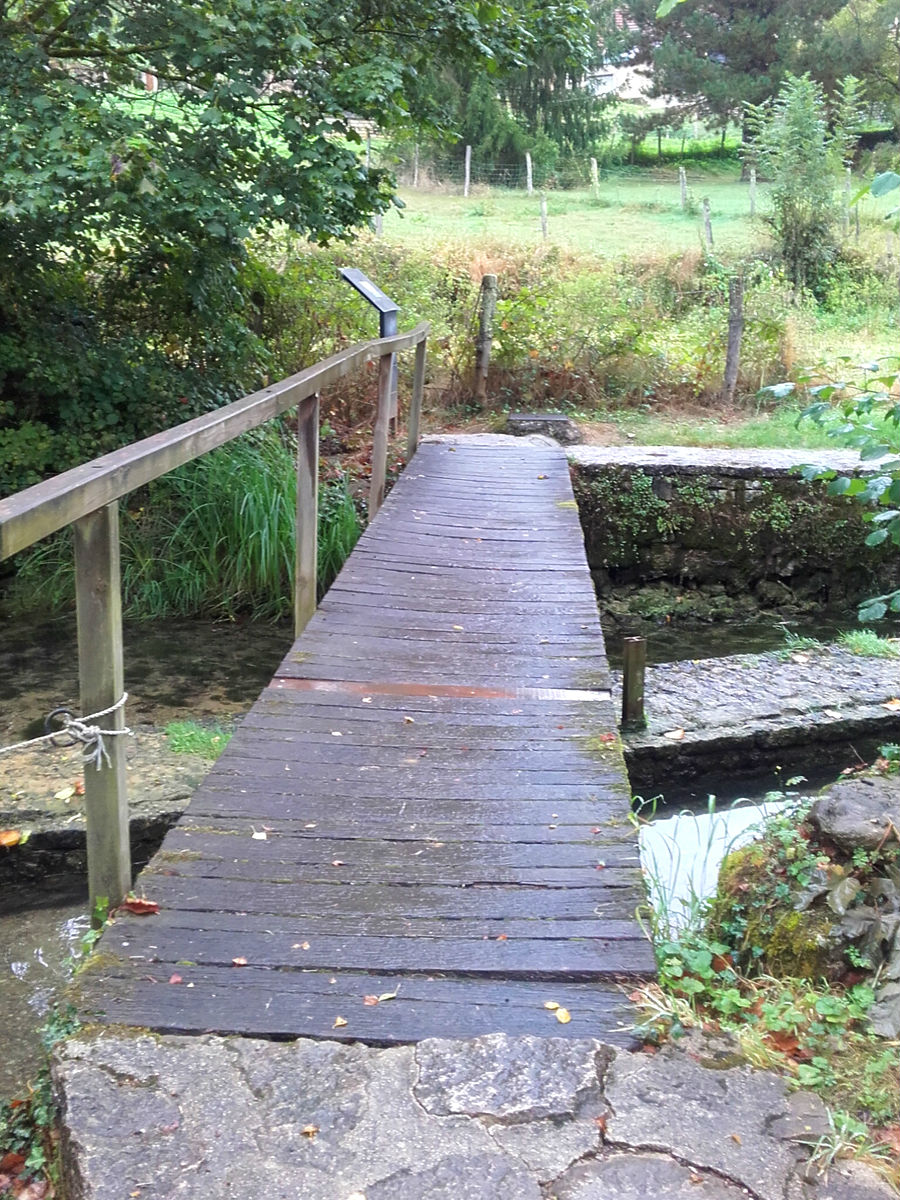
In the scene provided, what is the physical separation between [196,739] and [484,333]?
7189mm

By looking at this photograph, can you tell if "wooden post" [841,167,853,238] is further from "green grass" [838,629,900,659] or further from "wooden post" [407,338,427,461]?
"green grass" [838,629,900,659]

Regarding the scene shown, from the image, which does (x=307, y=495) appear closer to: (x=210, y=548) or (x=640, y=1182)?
(x=210, y=548)

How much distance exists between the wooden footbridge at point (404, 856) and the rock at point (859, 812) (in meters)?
0.77

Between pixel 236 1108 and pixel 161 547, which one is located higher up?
pixel 236 1108

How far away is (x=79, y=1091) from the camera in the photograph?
1644 millimetres

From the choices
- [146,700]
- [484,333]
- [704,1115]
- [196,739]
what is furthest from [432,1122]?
[484,333]

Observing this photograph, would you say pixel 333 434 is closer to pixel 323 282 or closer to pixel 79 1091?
pixel 323 282

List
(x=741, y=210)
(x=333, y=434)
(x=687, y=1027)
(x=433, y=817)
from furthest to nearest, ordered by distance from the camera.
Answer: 1. (x=741, y=210)
2. (x=333, y=434)
3. (x=433, y=817)
4. (x=687, y=1027)

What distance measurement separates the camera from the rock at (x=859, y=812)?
10.3ft

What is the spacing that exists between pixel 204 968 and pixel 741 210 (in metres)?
24.1

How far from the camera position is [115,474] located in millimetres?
2162

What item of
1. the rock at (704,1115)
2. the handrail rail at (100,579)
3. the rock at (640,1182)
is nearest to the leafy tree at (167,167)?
the handrail rail at (100,579)

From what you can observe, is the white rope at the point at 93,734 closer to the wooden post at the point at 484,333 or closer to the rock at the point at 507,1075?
the rock at the point at 507,1075

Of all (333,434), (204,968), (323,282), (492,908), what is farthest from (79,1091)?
(323,282)
